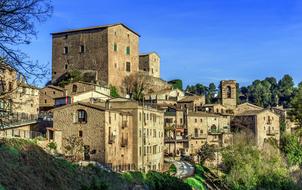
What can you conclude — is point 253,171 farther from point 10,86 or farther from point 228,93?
point 228,93

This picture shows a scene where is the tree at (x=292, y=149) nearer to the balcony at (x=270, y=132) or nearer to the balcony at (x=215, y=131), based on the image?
the balcony at (x=270, y=132)

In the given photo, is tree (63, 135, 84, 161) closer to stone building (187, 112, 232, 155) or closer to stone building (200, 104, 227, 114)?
stone building (187, 112, 232, 155)

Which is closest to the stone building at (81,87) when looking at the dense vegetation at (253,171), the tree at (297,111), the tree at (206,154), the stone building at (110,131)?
the stone building at (110,131)

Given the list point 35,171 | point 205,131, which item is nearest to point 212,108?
point 205,131

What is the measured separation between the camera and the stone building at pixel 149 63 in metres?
93.6

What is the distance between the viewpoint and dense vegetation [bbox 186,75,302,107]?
133250 mm

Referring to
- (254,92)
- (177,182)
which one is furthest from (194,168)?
(254,92)

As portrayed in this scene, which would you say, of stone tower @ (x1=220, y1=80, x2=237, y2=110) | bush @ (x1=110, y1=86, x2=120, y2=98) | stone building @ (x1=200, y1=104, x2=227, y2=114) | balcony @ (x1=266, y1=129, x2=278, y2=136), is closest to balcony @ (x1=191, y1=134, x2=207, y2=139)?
stone building @ (x1=200, y1=104, x2=227, y2=114)

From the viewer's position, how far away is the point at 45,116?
5225 cm

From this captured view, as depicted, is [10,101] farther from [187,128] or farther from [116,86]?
[116,86]

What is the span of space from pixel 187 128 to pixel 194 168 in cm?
1506

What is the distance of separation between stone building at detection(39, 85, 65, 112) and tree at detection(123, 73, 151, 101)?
15535mm

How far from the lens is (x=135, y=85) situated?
80.0 m

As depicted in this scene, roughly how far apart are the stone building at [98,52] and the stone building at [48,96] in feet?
36.0
